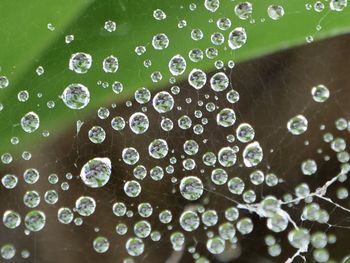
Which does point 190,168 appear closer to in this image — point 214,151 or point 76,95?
point 214,151

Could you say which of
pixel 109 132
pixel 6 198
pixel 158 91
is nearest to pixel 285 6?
pixel 158 91

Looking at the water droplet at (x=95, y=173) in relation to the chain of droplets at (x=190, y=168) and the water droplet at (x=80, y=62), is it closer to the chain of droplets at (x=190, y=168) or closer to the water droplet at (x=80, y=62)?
the chain of droplets at (x=190, y=168)

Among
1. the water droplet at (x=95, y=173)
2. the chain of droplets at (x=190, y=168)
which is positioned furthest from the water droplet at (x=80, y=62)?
the water droplet at (x=95, y=173)

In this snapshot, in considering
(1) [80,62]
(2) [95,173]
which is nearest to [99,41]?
(1) [80,62]

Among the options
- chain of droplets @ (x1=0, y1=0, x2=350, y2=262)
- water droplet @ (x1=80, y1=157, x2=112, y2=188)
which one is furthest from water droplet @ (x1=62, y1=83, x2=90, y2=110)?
water droplet @ (x1=80, y1=157, x2=112, y2=188)

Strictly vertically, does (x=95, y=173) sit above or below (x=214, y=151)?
below

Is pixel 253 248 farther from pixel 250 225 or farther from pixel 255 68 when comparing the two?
pixel 255 68
